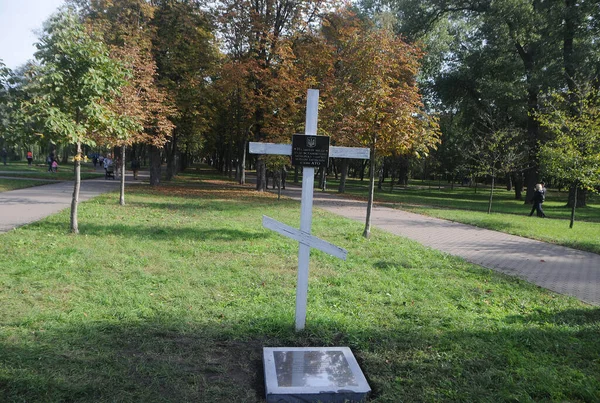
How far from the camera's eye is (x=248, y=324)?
473cm

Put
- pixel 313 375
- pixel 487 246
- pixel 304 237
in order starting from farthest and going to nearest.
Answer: pixel 487 246
pixel 304 237
pixel 313 375

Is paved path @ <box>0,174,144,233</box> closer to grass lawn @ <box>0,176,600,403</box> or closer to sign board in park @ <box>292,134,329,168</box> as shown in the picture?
grass lawn @ <box>0,176,600,403</box>

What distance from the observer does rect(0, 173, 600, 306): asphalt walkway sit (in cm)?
761

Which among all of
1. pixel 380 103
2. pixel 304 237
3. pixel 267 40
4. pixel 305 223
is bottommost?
pixel 304 237

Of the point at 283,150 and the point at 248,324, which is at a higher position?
the point at 283,150

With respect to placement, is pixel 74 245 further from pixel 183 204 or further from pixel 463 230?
pixel 463 230

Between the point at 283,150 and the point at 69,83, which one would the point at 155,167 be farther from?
the point at 283,150

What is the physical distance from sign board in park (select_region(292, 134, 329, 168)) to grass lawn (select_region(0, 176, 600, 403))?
71.6 inches

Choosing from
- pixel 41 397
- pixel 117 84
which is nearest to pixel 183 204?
pixel 117 84

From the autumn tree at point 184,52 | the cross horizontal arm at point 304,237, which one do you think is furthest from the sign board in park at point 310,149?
the autumn tree at point 184,52

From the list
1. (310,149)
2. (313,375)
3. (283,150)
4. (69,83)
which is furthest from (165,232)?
(313,375)

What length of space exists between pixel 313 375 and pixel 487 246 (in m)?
8.51

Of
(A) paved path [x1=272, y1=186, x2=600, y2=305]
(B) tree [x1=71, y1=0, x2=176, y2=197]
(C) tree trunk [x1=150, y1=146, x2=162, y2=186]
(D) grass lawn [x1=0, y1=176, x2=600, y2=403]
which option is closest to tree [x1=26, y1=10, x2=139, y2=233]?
(D) grass lawn [x1=0, y1=176, x2=600, y2=403]

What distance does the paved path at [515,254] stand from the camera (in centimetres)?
739
